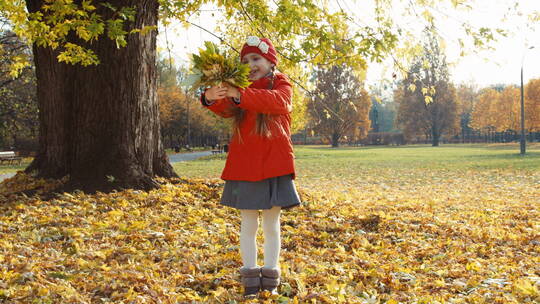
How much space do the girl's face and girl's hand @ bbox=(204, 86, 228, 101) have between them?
0.39 meters

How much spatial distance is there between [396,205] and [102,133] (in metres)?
4.91

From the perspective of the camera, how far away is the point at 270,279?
3.38m

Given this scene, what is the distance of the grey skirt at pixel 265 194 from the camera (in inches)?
125

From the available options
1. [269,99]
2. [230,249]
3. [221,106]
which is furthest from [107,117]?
[269,99]

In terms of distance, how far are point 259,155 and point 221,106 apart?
437 mm

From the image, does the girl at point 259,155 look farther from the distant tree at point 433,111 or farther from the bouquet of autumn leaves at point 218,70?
the distant tree at point 433,111

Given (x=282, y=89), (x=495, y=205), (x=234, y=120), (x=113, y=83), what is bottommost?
(x=495, y=205)

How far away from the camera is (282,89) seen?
128 inches

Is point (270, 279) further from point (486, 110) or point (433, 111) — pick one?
point (486, 110)

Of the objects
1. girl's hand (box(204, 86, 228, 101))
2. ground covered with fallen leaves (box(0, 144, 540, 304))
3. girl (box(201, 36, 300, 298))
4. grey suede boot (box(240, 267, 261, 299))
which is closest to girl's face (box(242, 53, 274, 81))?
girl (box(201, 36, 300, 298))

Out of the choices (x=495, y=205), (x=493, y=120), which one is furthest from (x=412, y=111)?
(x=495, y=205)

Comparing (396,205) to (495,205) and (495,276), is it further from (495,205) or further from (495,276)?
(495,276)

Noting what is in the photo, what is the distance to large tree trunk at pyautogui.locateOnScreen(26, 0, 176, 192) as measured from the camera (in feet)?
22.6

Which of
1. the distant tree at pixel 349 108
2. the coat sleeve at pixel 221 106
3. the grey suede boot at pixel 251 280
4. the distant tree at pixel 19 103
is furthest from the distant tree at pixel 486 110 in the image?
the coat sleeve at pixel 221 106
